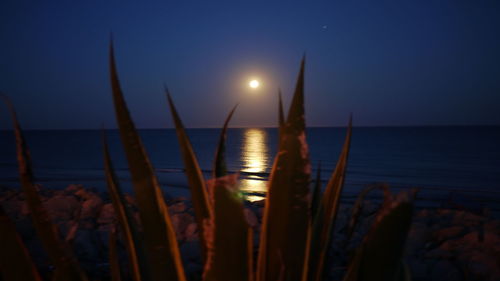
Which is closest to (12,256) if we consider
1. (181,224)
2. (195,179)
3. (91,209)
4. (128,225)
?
(128,225)

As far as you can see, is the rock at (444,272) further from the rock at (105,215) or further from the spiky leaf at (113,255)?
the rock at (105,215)

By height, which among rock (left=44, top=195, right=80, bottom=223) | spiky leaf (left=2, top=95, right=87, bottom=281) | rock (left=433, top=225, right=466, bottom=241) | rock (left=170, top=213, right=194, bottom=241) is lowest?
rock (left=44, top=195, right=80, bottom=223)

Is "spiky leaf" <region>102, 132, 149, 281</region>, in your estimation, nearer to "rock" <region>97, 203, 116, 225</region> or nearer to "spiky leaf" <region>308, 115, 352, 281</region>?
"spiky leaf" <region>308, 115, 352, 281</region>

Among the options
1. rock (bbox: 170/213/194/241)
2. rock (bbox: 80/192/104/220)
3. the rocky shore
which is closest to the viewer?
the rocky shore

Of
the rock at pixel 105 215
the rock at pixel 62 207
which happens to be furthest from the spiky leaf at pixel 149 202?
the rock at pixel 62 207

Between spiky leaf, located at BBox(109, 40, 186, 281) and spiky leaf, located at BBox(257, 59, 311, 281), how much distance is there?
17cm

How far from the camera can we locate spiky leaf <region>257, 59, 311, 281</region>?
1.47ft

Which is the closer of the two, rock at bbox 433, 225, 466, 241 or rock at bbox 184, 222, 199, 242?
rock at bbox 184, 222, 199, 242

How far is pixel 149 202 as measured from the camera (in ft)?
1.59

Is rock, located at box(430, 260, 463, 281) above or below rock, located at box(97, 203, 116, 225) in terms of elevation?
above

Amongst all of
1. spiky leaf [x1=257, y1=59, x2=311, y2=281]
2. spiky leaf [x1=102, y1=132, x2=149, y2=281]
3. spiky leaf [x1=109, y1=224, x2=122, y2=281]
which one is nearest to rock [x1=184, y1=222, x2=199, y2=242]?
spiky leaf [x1=109, y1=224, x2=122, y2=281]

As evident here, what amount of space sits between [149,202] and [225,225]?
18 cm

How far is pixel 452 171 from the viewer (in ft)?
55.0

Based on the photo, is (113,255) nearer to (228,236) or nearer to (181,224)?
(228,236)
